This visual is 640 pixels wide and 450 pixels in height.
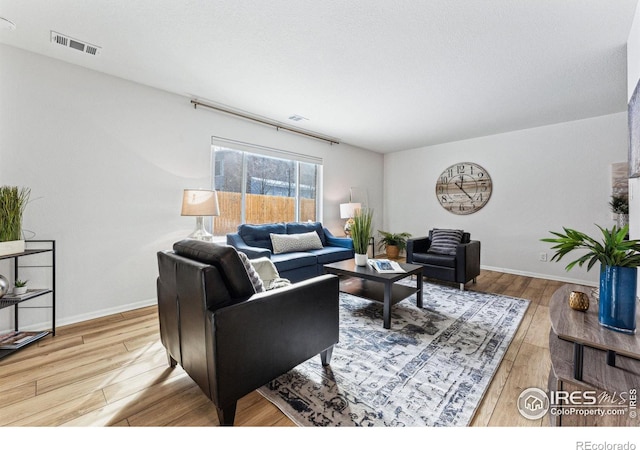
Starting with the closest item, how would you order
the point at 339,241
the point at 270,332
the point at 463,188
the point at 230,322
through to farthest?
the point at 230,322 → the point at 270,332 → the point at 339,241 → the point at 463,188

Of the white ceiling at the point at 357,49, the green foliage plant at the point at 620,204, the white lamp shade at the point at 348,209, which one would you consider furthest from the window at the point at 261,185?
the green foliage plant at the point at 620,204

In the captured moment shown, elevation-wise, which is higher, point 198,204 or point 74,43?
point 74,43

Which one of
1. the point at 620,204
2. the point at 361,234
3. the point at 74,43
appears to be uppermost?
the point at 74,43

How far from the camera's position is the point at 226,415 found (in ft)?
4.05

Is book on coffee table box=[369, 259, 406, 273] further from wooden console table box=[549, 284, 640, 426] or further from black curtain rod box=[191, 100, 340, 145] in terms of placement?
black curtain rod box=[191, 100, 340, 145]

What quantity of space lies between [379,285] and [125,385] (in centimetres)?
234

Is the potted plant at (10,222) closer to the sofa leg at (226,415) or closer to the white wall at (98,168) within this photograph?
the white wall at (98,168)

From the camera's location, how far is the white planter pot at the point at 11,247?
1882mm

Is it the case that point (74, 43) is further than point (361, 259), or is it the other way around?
point (361, 259)

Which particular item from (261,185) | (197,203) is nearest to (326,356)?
(197,203)

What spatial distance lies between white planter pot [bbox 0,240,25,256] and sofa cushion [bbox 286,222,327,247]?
2679mm

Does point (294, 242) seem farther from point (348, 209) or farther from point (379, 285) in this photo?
point (348, 209)

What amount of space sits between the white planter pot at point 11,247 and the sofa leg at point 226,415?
199 centimetres

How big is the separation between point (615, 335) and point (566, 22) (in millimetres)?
2099
